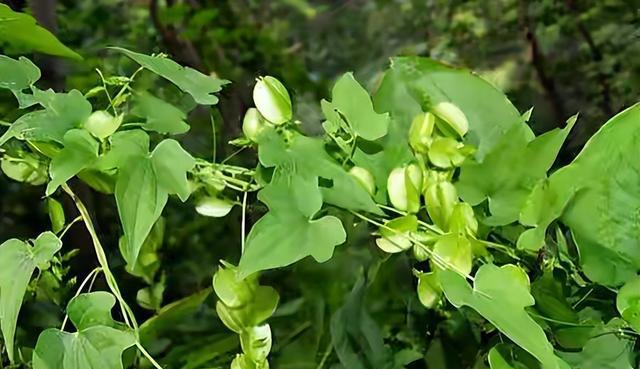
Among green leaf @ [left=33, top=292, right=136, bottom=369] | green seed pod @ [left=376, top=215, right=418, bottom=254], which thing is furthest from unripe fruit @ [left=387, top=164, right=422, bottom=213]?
green leaf @ [left=33, top=292, right=136, bottom=369]

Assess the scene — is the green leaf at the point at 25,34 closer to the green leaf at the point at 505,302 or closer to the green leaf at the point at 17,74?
the green leaf at the point at 17,74

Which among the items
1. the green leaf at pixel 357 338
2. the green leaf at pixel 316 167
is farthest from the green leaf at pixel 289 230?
the green leaf at pixel 357 338

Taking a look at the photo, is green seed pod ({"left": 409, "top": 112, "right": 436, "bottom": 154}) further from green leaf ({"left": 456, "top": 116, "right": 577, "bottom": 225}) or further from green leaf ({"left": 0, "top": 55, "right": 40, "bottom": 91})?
green leaf ({"left": 0, "top": 55, "right": 40, "bottom": 91})

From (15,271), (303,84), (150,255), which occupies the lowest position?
(303,84)

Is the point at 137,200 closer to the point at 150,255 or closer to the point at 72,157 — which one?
the point at 72,157

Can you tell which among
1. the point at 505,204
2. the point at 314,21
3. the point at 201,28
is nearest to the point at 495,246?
the point at 505,204

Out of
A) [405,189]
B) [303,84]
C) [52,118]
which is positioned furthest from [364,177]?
[303,84]

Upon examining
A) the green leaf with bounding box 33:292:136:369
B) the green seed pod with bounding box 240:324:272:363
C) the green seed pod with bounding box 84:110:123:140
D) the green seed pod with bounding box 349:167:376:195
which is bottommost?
the green seed pod with bounding box 240:324:272:363
